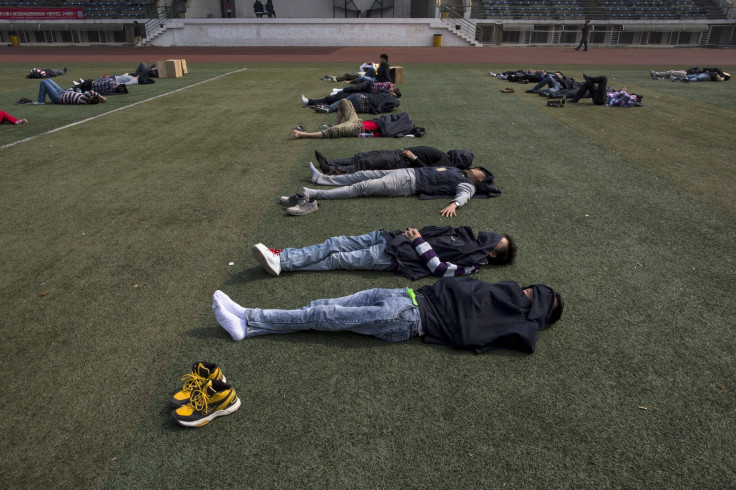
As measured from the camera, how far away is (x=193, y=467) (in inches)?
116

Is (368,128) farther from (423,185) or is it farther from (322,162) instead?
(423,185)

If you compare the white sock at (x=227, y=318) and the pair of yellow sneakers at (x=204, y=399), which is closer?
the pair of yellow sneakers at (x=204, y=399)

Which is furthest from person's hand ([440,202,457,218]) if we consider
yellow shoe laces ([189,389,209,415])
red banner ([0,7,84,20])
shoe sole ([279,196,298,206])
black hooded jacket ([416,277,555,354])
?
red banner ([0,7,84,20])

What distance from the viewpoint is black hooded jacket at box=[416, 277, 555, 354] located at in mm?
3920

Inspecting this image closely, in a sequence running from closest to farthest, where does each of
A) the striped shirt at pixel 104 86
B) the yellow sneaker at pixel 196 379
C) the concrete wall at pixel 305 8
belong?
the yellow sneaker at pixel 196 379, the striped shirt at pixel 104 86, the concrete wall at pixel 305 8

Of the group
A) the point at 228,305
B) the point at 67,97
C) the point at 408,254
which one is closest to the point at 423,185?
the point at 408,254

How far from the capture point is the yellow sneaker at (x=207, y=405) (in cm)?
322

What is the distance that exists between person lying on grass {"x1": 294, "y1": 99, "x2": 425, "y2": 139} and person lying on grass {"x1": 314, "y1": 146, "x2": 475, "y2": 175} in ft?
9.01

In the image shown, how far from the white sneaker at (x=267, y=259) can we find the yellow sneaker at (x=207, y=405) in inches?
69.6

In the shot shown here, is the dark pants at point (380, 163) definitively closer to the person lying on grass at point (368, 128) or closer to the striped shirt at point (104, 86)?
the person lying on grass at point (368, 128)

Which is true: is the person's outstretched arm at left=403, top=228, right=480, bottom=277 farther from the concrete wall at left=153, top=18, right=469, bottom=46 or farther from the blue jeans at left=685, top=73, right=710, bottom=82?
the concrete wall at left=153, top=18, right=469, bottom=46

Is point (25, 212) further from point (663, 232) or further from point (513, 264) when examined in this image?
point (663, 232)

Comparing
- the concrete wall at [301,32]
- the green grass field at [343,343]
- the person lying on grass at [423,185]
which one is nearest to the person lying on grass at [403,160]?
the person lying on grass at [423,185]

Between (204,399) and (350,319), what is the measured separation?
1.29 m
